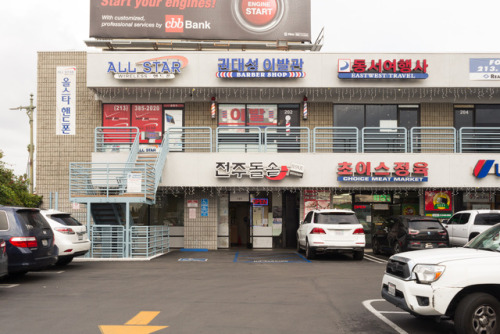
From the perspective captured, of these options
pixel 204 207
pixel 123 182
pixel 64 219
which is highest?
pixel 123 182

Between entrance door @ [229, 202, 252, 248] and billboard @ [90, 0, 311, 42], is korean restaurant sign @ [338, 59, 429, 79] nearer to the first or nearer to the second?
billboard @ [90, 0, 311, 42]

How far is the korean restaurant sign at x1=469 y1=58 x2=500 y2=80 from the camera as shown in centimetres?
2102

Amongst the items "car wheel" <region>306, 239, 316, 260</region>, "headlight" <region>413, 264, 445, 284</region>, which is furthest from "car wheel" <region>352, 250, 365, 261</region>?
"headlight" <region>413, 264, 445, 284</region>

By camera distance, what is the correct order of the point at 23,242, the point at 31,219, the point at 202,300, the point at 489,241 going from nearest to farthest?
the point at 489,241, the point at 202,300, the point at 23,242, the point at 31,219

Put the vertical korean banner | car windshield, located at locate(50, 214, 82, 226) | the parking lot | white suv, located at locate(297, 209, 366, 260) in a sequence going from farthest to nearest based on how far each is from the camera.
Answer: the vertical korean banner → white suv, located at locate(297, 209, 366, 260) → car windshield, located at locate(50, 214, 82, 226) → the parking lot

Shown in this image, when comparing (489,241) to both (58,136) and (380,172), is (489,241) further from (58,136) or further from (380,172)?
(58,136)

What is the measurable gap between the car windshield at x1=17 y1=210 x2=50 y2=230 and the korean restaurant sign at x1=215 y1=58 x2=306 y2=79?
10367mm

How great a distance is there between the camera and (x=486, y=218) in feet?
57.2

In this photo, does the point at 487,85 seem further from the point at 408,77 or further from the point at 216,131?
the point at 216,131

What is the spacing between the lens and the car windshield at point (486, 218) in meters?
17.3

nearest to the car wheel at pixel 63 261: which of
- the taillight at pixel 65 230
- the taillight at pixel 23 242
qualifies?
the taillight at pixel 65 230

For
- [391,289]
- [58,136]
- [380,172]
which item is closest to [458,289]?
[391,289]

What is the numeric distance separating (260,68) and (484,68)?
936 centimetres

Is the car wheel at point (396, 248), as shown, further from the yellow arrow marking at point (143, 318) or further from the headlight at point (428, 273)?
the yellow arrow marking at point (143, 318)
